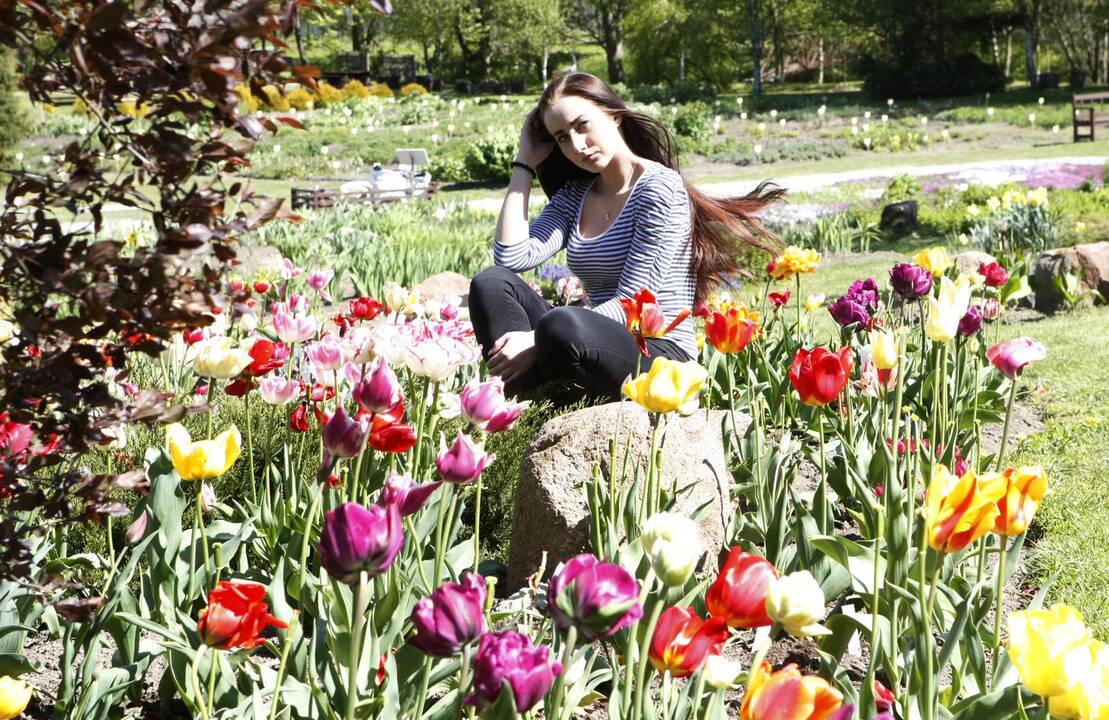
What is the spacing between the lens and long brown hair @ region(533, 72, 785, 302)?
11.7ft

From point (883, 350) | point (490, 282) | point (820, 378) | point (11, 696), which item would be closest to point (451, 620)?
point (11, 696)

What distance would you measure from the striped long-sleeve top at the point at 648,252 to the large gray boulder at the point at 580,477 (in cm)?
107

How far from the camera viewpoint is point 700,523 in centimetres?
227

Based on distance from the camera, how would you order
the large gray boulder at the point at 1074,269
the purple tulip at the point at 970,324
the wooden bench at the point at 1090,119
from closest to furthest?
the purple tulip at the point at 970,324
the large gray boulder at the point at 1074,269
the wooden bench at the point at 1090,119

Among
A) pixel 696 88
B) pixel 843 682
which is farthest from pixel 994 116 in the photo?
pixel 843 682

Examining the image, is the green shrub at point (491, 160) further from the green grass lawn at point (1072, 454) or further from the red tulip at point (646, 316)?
the red tulip at point (646, 316)

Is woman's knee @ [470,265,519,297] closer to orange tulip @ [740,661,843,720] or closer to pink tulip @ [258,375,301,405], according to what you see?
pink tulip @ [258,375,301,405]

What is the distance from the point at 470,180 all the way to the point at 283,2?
17.4m

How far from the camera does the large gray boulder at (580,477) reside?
2260 millimetres

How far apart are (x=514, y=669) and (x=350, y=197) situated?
1285 cm

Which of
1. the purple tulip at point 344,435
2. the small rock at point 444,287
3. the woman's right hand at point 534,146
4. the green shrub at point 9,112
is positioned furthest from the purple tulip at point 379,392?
the green shrub at point 9,112

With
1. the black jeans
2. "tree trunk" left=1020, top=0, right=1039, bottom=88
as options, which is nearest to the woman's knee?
the black jeans

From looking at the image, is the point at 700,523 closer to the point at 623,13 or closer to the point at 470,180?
the point at 470,180

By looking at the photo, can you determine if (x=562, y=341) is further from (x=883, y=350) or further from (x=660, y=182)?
(x=883, y=350)
